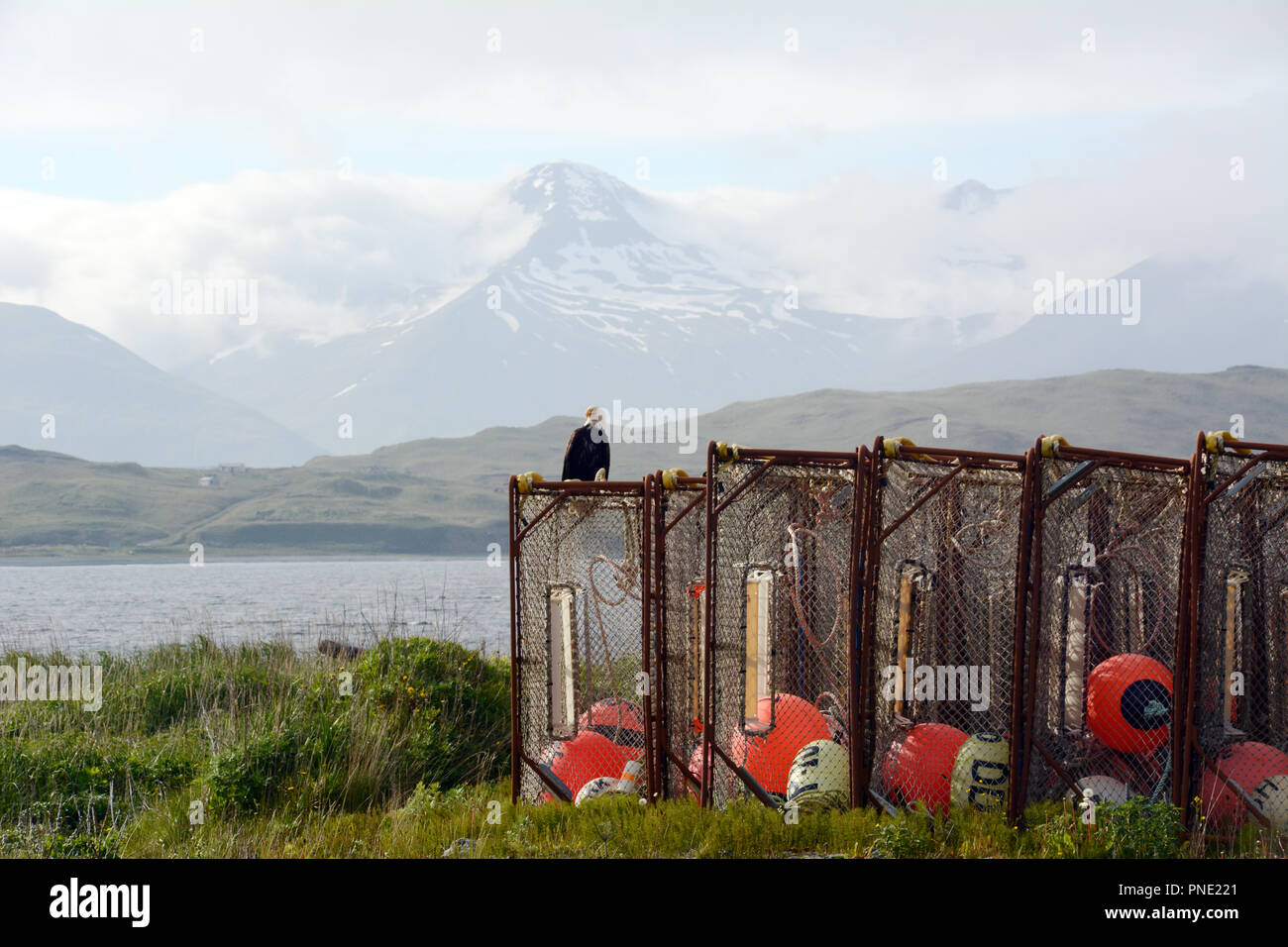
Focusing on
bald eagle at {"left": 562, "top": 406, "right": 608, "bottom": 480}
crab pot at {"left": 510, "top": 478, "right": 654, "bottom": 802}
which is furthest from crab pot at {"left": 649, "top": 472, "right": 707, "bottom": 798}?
bald eagle at {"left": 562, "top": 406, "right": 608, "bottom": 480}

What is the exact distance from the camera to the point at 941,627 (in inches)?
340

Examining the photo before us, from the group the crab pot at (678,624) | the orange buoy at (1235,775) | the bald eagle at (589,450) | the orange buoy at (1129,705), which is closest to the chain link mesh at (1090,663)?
the orange buoy at (1129,705)

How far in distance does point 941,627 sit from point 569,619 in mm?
2865

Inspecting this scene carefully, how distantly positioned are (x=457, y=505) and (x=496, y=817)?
161 metres

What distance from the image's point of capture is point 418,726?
1144 centimetres

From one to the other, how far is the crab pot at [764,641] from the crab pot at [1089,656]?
1255 mm

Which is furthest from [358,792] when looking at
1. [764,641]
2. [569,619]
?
[764,641]

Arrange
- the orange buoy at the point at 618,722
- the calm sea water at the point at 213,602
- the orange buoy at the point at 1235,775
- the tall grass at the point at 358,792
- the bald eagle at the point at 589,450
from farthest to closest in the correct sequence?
the calm sea water at the point at 213,602, the bald eagle at the point at 589,450, the orange buoy at the point at 618,722, the orange buoy at the point at 1235,775, the tall grass at the point at 358,792

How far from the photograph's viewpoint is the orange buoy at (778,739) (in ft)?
26.1

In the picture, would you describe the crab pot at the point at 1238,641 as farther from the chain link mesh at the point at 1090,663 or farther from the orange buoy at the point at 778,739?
the orange buoy at the point at 778,739

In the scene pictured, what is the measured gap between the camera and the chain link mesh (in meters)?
7.57

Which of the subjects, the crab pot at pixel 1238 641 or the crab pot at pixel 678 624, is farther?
the crab pot at pixel 678 624
